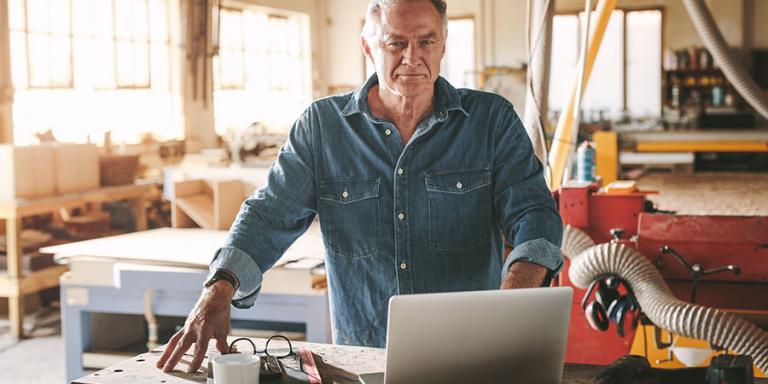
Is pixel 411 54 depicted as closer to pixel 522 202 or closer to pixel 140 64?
pixel 522 202

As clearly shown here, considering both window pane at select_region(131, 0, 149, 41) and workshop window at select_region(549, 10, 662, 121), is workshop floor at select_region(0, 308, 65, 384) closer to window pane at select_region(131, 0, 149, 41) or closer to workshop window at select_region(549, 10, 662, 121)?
window pane at select_region(131, 0, 149, 41)

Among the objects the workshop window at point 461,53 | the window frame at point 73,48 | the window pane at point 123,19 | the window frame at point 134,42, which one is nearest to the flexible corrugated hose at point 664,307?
the window frame at point 73,48

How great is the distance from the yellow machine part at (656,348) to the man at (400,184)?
1.47m

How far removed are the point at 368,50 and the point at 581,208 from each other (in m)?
1.60

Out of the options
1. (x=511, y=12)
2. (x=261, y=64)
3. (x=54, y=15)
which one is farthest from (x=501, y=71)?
(x=54, y=15)

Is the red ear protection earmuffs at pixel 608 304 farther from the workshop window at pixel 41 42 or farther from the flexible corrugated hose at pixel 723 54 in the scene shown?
the workshop window at pixel 41 42

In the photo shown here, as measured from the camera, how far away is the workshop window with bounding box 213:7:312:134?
10852mm

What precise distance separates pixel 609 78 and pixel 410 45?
37.7 feet

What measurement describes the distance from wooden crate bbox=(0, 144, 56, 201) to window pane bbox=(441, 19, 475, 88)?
27.5 ft

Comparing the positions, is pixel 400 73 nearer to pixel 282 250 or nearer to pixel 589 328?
pixel 282 250

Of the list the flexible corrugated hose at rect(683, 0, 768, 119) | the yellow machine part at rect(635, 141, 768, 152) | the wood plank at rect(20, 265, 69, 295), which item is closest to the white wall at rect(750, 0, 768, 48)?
the yellow machine part at rect(635, 141, 768, 152)

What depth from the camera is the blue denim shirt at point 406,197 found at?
1.90m

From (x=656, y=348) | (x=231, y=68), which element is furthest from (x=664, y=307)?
(x=231, y=68)

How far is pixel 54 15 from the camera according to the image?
781cm
